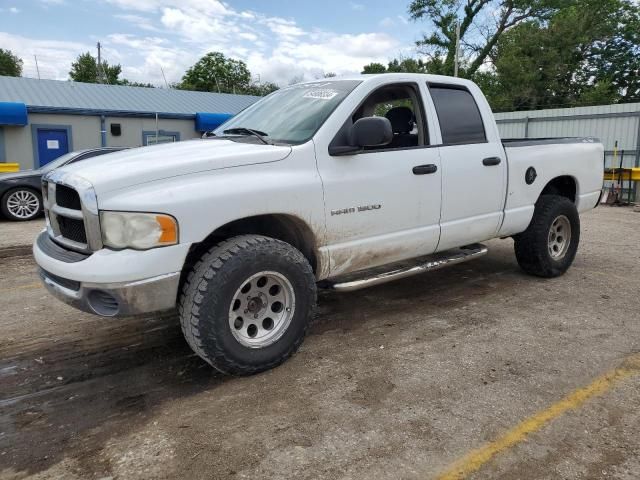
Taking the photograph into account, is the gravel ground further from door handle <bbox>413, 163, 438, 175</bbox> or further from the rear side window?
the rear side window

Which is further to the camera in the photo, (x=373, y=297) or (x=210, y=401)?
(x=373, y=297)

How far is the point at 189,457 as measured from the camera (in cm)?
254

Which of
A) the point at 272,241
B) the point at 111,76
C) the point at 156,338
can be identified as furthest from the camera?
the point at 111,76

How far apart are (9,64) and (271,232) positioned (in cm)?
6525

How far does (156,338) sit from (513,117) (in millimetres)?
17704

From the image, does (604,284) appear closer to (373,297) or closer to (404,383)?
(373,297)

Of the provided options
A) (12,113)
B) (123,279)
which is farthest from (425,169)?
(12,113)

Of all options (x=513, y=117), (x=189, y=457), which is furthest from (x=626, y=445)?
(x=513, y=117)

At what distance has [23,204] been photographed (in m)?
10.6

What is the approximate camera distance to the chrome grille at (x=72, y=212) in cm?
289

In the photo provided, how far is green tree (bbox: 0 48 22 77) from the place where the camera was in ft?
180

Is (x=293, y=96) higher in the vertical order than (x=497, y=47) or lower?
A: lower

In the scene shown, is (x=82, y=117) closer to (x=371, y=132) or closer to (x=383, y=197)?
(x=383, y=197)

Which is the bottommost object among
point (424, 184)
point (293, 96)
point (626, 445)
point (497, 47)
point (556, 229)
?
point (626, 445)
